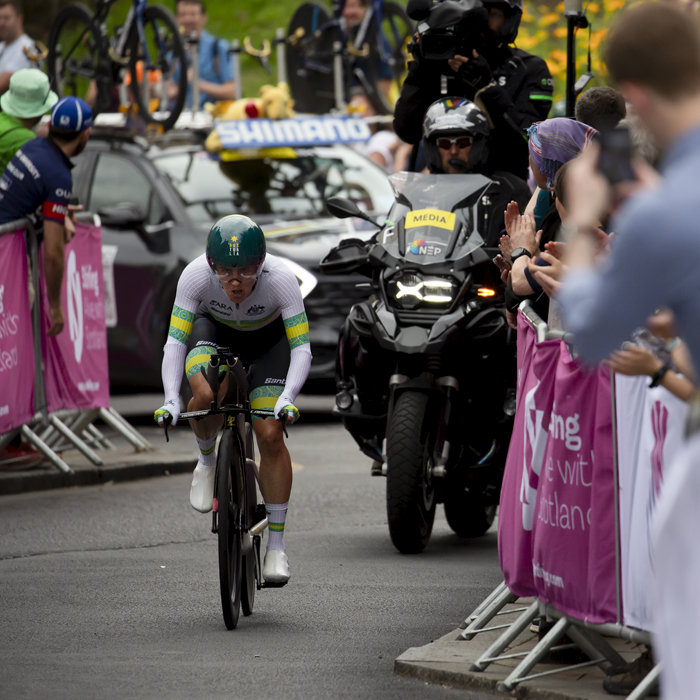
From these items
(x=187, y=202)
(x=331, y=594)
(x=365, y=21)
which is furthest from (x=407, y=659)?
(x=365, y=21)

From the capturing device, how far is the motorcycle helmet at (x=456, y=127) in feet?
27.3

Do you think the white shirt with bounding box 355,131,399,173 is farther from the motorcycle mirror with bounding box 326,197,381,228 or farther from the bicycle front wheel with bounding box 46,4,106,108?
the motorcycle mirror with bounding box 326,197,381,228

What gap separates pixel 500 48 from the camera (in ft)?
30.0

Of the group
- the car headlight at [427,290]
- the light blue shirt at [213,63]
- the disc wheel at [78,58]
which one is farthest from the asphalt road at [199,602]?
the light blue shirt at [213,63]

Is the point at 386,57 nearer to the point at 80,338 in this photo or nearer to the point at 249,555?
the point at 80,338

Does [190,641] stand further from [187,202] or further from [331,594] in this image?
[187,202]

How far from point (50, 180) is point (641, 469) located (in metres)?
6.55

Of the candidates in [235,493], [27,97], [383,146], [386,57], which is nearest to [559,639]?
[235,493]

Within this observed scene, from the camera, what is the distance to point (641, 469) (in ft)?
14.8

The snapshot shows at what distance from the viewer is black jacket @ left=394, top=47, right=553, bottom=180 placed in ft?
28.4

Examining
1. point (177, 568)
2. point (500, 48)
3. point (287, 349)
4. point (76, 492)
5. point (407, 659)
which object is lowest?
point (76, 492)

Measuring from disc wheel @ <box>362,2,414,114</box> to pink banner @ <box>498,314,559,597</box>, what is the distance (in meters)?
12.5

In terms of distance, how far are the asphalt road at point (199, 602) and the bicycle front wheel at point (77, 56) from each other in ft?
22.5

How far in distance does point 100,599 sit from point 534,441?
2.56 meters
